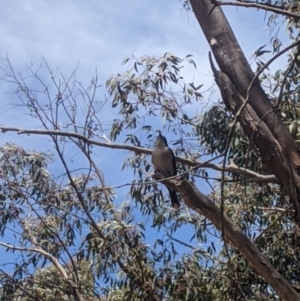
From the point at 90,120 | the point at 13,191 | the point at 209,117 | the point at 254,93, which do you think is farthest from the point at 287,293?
the point at 13,191

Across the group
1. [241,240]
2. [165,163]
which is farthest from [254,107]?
[165,163]

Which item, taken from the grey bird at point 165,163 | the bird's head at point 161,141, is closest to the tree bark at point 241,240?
the grey bird at point 165,163

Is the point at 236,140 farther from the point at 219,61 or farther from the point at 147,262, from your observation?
the point at 147,262

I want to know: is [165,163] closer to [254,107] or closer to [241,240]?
[241,240]

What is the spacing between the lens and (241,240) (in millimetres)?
3912

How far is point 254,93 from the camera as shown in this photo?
151 inches

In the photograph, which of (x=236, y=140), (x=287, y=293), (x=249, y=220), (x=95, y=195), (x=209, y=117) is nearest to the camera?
(x=287, y=293)

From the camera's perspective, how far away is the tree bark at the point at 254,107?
3.61 m

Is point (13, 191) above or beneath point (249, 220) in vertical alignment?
above

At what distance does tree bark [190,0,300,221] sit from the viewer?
3605mm

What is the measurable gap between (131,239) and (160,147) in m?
0.90

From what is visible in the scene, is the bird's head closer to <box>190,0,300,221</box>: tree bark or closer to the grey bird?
the grey bird

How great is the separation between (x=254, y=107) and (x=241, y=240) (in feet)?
2.55

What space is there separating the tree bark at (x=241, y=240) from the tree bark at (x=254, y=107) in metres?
0.44
